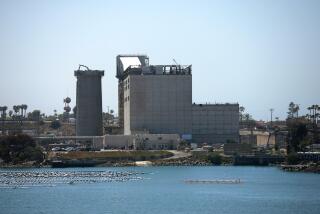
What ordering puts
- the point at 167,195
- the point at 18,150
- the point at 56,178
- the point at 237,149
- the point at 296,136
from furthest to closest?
the point at 18,150, the point at 237,149, the point at 296,136, the point at 56,178, the point at 167,195

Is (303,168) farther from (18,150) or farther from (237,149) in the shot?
(18,150)

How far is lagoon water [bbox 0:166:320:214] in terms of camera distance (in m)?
92.3

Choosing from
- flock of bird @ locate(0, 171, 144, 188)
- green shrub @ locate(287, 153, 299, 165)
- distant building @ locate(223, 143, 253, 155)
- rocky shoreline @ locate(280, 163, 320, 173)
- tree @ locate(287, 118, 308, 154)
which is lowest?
flock of bird @ locate(0, 171, 144, 188)

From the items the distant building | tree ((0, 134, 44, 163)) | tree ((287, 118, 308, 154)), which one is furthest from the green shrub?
tree ((0, 134, 44, 163))

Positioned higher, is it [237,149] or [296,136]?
[296,136]

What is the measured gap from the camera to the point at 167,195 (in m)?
108

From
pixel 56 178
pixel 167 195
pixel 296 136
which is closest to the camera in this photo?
pixel 167 195

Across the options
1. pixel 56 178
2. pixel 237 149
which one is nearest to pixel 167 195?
pixel 56 178

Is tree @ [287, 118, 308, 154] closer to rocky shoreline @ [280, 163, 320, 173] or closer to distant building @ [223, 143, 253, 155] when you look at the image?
distant building @ [223, 143, 253, 155]

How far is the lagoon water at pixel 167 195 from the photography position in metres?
92.3

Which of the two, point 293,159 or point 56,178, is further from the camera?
point 293,159

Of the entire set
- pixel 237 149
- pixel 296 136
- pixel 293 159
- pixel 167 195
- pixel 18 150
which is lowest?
pixel 167 195

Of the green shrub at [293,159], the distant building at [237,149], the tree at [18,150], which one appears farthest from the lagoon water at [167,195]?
the tree at [18,150]

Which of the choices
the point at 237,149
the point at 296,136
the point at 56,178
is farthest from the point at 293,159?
the point at 56,178
